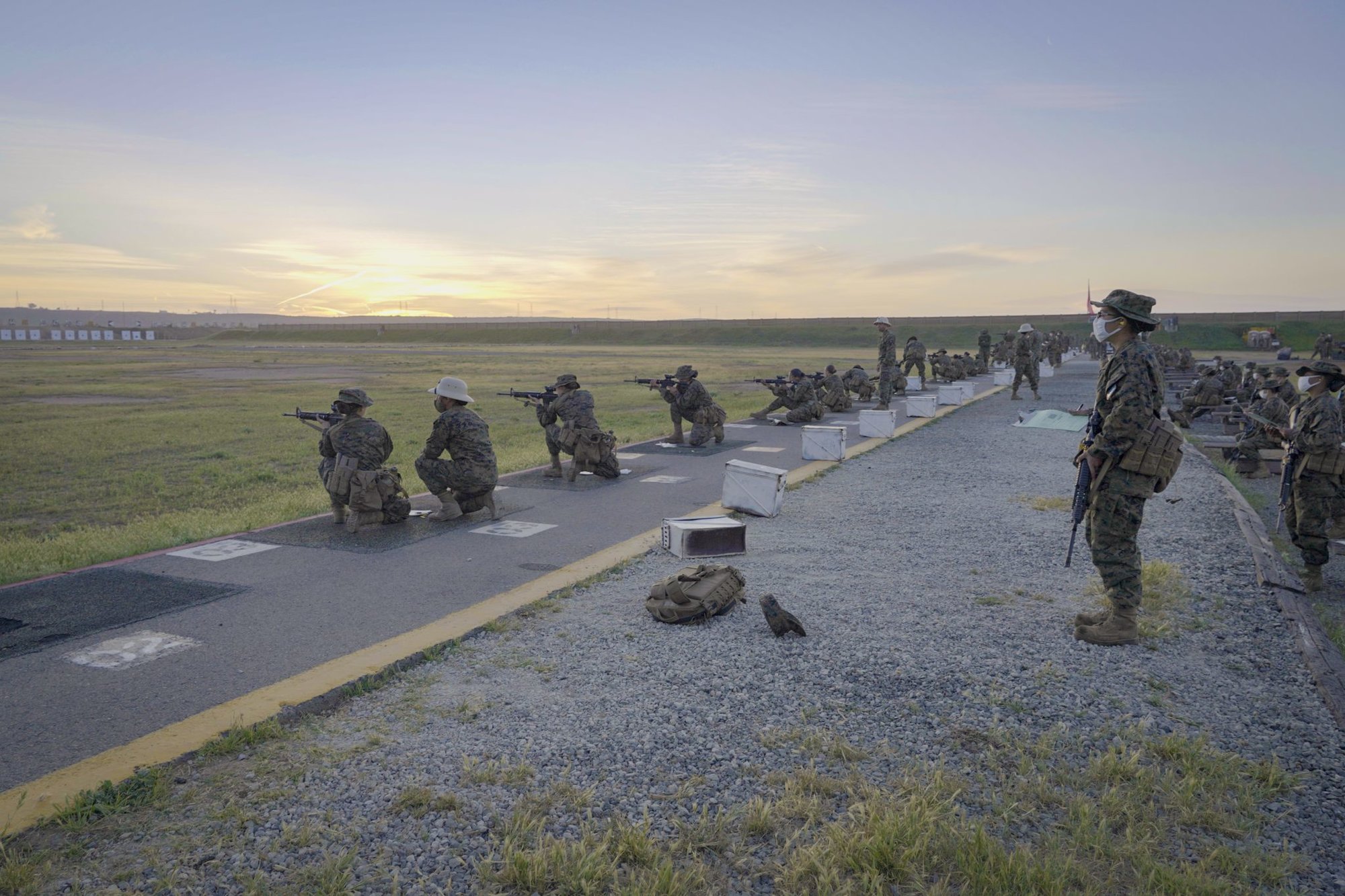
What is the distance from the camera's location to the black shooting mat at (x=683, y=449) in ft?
48.8

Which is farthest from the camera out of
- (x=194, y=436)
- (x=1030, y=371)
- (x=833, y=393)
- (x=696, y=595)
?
(x=1030, y=371)

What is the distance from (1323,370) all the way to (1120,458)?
370cm

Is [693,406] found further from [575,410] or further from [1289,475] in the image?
[1289,475]

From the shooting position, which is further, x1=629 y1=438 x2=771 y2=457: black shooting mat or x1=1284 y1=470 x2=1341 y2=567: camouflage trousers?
x1=629 y1=438 x2=771 y2=457: black shooting mat

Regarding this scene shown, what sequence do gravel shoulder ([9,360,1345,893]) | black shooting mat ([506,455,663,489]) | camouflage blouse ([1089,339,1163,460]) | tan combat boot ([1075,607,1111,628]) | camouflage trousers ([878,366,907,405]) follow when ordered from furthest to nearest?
camouflage trousers ([878,366,907,405]), black shooting mat ([506,455,663,489]), tan combat boot ([1075,607,1111,628]), camouflage blouse ([1089,339,1163,460]), gravel shoulder ([9,360,1345,893])

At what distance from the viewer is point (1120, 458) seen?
5625mm

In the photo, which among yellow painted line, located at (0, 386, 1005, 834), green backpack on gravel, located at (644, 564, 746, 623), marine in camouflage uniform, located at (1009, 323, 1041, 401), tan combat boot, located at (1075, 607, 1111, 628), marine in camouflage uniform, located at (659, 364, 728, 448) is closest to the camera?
yellow painted line, located at (0, 386, 1005, 834)

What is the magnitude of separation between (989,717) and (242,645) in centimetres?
472

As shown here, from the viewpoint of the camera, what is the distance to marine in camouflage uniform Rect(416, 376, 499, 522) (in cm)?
952

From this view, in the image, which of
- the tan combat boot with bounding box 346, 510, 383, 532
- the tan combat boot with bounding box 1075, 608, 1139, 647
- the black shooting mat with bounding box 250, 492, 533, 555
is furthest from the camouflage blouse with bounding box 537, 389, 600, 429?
the tan combat boot with bounding box 1075, 608, 1139, 647

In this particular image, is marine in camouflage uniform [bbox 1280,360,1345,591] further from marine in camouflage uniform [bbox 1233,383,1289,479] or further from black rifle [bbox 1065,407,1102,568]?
marine in camouflage uniform [bbox 1233,383,1289,479]

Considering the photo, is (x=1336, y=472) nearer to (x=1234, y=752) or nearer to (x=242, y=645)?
(x=1234, y=752)

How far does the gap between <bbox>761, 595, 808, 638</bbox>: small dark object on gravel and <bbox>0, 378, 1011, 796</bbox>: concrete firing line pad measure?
218 cm

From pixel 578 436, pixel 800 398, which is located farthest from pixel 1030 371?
pixel 578 436
